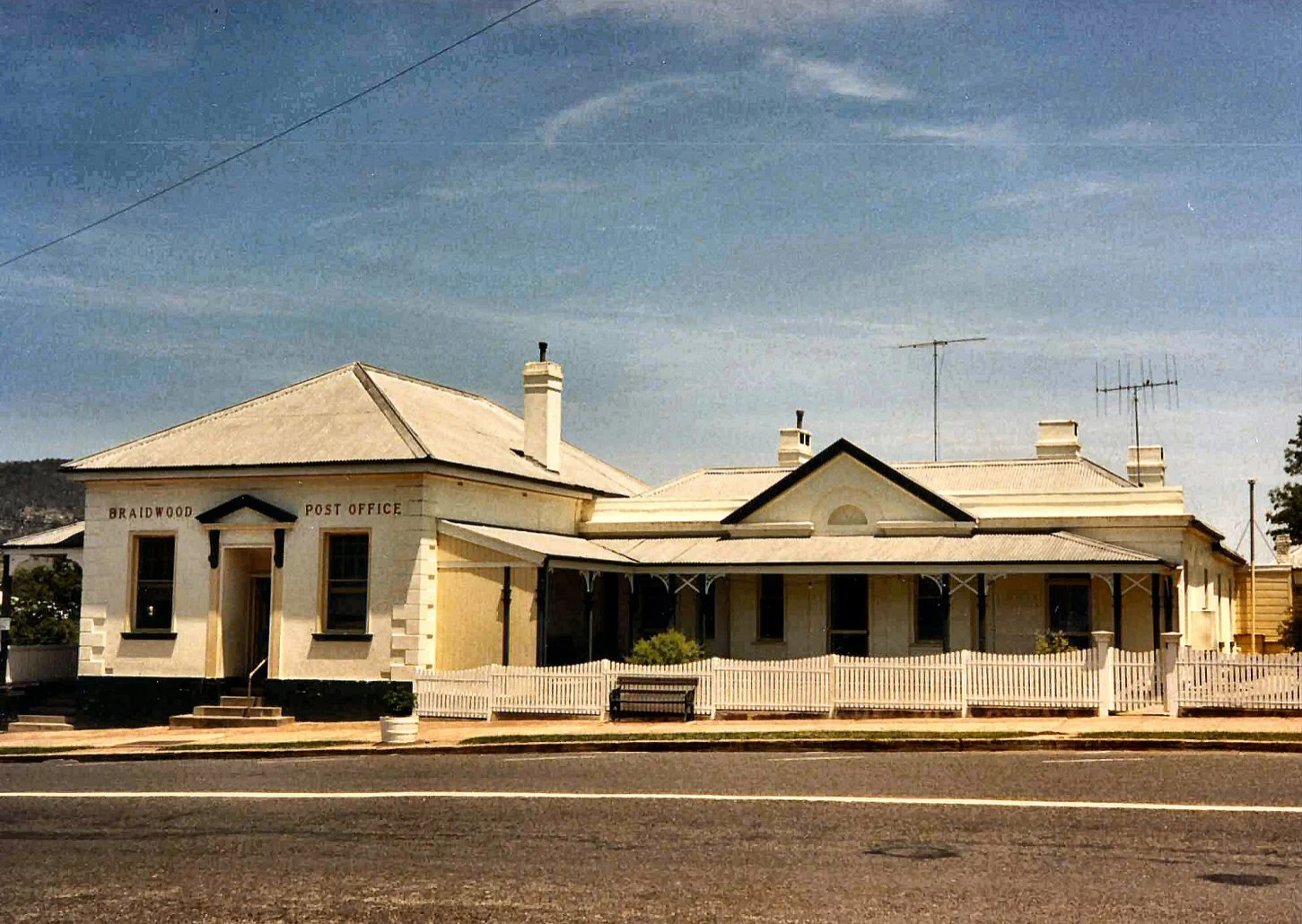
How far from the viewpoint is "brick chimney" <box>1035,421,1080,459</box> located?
115 ft

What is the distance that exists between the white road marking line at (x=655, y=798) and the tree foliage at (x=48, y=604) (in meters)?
42.3

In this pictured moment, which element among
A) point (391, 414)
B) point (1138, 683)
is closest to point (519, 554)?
point (391, 414)

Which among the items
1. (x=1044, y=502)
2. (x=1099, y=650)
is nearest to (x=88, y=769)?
(x=1099, y=650)

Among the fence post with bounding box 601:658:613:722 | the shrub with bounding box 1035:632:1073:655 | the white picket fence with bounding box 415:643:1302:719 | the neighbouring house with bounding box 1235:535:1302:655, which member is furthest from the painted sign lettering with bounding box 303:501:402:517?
A: the neighbouring house with bounding box 1235:535:1302:655

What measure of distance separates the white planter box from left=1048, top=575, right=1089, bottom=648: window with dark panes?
1331 centimetres

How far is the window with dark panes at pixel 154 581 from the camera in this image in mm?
28453

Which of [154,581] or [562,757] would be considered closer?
[562,757]

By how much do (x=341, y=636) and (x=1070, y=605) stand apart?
45.9 ft

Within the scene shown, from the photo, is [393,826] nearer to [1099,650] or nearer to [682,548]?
[1099,650]

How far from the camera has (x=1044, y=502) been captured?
2975cm

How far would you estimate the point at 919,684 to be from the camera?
23.6 m

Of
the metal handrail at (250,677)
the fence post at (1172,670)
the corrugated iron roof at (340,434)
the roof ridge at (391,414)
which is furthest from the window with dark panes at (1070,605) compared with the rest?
the metal handrail at (250,677)

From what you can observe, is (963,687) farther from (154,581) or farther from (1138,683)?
(154,581)

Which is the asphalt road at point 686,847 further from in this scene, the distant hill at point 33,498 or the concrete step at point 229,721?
the distant hill at point 33,498
